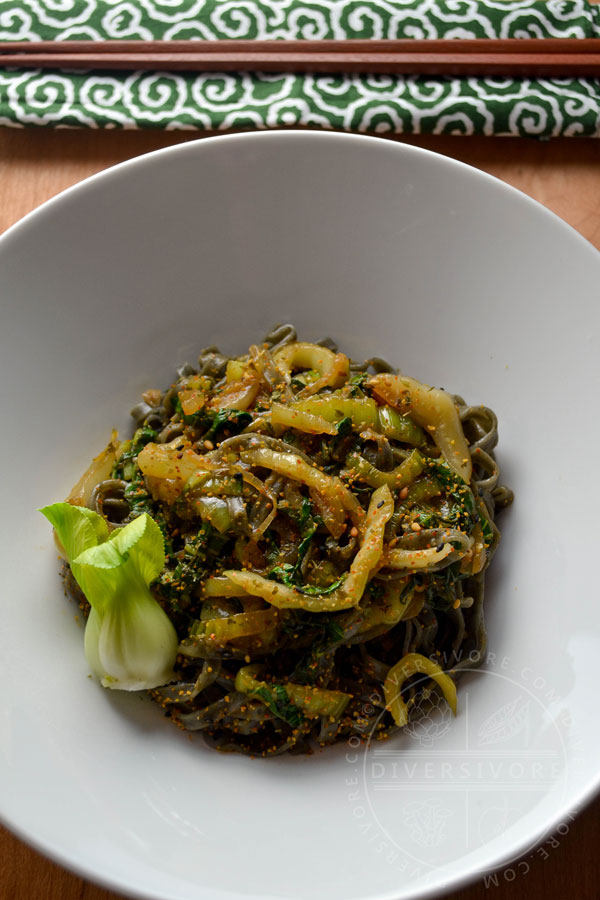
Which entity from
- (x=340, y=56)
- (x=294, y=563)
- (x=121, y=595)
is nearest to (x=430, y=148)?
(x=340, y=56)

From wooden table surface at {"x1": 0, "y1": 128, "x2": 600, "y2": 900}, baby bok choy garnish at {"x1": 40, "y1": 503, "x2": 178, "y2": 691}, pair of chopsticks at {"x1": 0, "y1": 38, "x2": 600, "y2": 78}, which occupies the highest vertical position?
pair of chopsticks at {"x1": 0, "y1": 38, "x2": 600, "y2": 78}

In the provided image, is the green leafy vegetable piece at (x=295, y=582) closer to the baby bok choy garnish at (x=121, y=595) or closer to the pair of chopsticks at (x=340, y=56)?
the baby bok choy garnish at (x=121, y=595)

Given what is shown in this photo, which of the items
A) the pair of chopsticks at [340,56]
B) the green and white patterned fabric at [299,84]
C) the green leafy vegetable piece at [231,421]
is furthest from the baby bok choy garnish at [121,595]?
the pair of chopsticks at [340,56]

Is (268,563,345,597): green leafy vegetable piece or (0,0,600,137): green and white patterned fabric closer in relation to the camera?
(268,563,345,597): green leafy vegetable piece

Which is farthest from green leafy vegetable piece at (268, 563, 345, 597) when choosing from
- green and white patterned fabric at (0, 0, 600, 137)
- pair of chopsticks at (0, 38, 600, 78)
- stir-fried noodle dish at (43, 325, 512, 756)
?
pair of chopsticks at (0, 38, 600, 78)

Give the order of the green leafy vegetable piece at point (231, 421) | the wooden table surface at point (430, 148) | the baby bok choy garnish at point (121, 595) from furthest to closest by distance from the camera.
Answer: the wooden table surface at point (430, 148) < the green leafy vegetable piece at point (231, 421) < the baby bok choy garnish at point (121, 595)

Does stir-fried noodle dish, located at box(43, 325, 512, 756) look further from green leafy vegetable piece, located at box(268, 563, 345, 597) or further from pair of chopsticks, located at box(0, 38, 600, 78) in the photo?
pair of chopsticks, located at box(0, 38, 600, 78)
